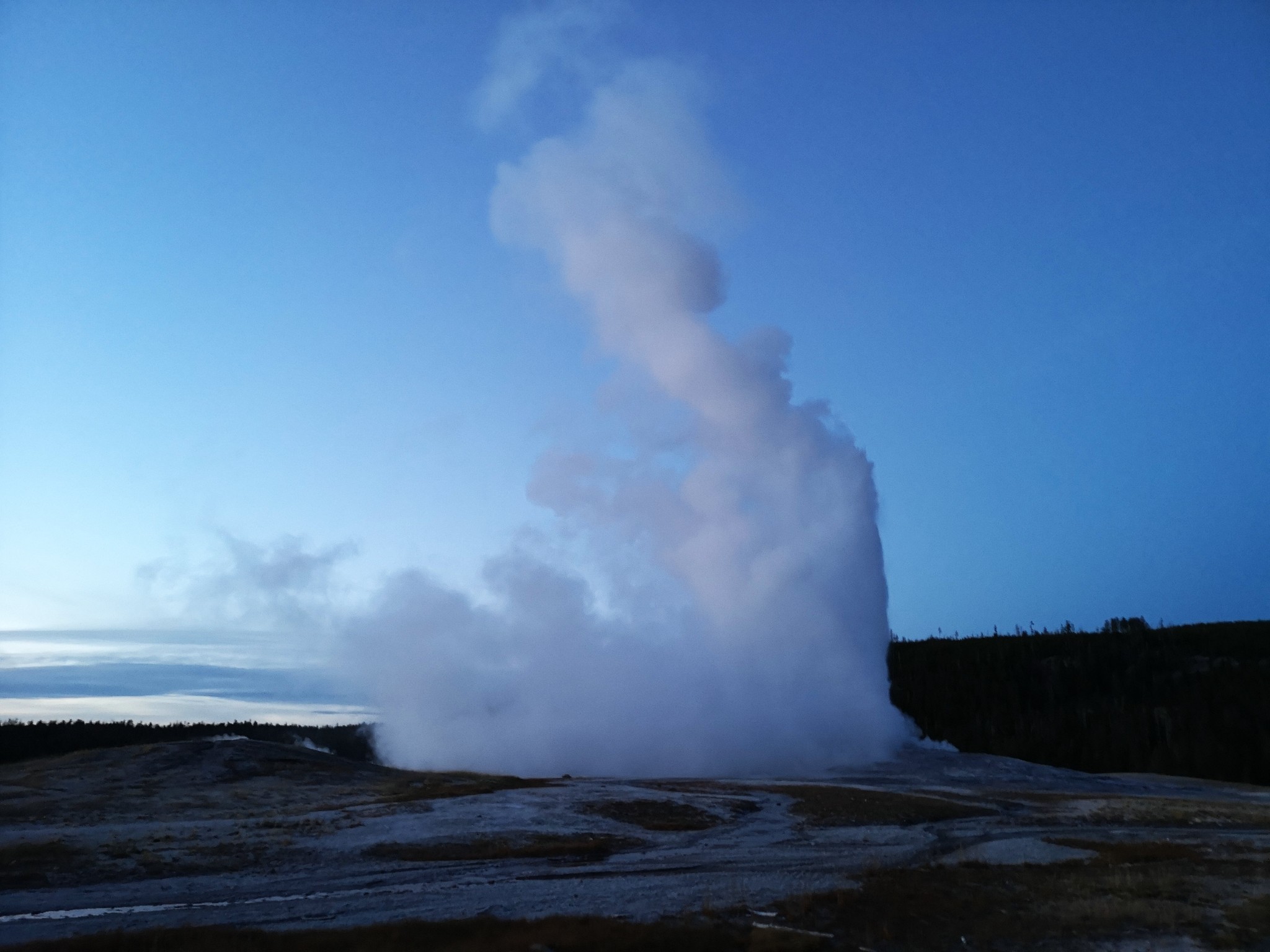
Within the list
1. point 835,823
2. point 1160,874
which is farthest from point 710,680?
point 1160,874

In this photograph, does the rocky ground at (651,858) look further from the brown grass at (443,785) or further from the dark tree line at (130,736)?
the dark tree line at (130,736)

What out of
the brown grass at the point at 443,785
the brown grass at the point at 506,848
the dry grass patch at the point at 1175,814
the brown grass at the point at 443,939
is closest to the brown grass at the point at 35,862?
the brown grass at the point at 506,848

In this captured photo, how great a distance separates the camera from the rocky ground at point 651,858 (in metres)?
19.5

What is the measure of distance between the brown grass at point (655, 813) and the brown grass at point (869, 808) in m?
A: 4.70

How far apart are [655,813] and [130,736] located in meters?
125

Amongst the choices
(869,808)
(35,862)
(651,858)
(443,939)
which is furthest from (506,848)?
(869,808)

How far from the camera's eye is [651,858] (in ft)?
94.4

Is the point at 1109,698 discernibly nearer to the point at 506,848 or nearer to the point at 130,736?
the point at 506,848

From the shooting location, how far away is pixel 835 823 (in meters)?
38.1

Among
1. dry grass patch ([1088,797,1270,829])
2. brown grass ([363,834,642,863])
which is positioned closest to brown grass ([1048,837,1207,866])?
dry grass patch ([1088,797,1270,829])

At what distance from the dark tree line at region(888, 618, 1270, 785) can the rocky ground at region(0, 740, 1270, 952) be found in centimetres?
4066

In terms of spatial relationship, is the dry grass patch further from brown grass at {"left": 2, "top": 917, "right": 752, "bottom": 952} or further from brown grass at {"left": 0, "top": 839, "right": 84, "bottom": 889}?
brown grass at {"left": 0, "top": 839, "right": 84, "bottom": 889}

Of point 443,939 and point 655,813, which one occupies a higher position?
point 443,939

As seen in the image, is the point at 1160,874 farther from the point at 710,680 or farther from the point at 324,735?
the point at 324,735
